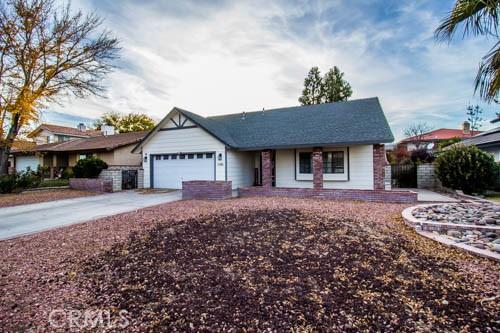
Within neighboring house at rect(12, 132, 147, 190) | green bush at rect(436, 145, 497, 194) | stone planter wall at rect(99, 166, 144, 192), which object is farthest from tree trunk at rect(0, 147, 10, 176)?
green bush at rect(436, 145, 497, 194)

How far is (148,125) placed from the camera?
40.4 m

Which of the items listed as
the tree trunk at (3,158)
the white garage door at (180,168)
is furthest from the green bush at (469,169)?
the tree trunk at (3,158)

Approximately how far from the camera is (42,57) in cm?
1466

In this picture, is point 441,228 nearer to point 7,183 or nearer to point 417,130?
point 7,183

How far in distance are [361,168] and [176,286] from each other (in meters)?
10.9

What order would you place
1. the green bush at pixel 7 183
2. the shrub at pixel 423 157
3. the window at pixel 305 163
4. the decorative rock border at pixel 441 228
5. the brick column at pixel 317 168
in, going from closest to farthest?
the decorative rock border at pixel 441 228 → the brick column at pixel 317 168 → the green bush at pixel 7 183 → the window at pixel 305 163 → the shrub at pixel 423 157

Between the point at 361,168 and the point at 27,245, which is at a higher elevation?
the point at 361,168

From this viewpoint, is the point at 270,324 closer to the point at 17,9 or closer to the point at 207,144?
the point at 207,144

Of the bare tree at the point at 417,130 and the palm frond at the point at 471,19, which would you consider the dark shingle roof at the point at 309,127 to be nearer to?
the palm frond at the point at 471,19

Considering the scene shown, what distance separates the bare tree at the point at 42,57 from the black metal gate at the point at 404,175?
19.4 metres

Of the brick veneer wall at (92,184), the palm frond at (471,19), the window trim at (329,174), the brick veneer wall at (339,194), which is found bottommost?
the brick veneer wall at (339,194)

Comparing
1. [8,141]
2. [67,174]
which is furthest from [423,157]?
[8,141]

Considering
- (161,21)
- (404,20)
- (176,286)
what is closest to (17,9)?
(161,21)

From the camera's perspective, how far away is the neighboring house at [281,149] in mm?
11664
